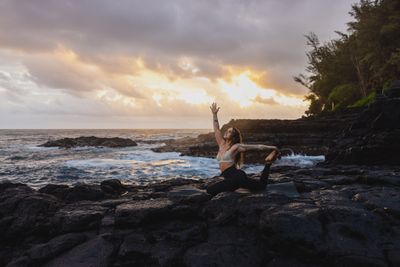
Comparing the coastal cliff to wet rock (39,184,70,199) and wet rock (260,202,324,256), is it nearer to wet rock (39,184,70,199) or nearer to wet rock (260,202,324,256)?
wet rock (260,202,324,256)

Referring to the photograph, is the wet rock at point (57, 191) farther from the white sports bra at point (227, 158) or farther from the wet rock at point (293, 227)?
the wet rock at point (293, 227)

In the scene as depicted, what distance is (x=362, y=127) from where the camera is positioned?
784 inches

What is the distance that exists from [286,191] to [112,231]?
385 cm

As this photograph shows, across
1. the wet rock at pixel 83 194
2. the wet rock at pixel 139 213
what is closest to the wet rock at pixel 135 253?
the wet rock at pixel 139 213

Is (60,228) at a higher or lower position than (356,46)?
lower

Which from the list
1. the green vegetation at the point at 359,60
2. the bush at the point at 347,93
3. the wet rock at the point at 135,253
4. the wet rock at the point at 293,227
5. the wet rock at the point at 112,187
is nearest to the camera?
the wet rock at the point at 293,227

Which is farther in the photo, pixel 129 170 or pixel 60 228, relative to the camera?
pixel 129 170

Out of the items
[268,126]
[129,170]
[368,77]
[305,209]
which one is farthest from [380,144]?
[368,77]

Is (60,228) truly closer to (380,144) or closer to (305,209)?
(305,209)

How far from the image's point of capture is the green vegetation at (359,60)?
1483 inches

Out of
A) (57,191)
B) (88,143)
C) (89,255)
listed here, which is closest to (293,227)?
(89,255)

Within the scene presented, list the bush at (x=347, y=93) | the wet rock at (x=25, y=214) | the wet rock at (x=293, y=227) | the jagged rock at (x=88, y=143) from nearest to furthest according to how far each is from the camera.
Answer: the wet rock at (x=293, y=227) < the wet rock at (x=25, y=214) < the bush at (x=347, y=93) < the jagged rock at (x=88, y=143)

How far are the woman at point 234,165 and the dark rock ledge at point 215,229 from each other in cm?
23

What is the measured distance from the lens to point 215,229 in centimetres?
628
